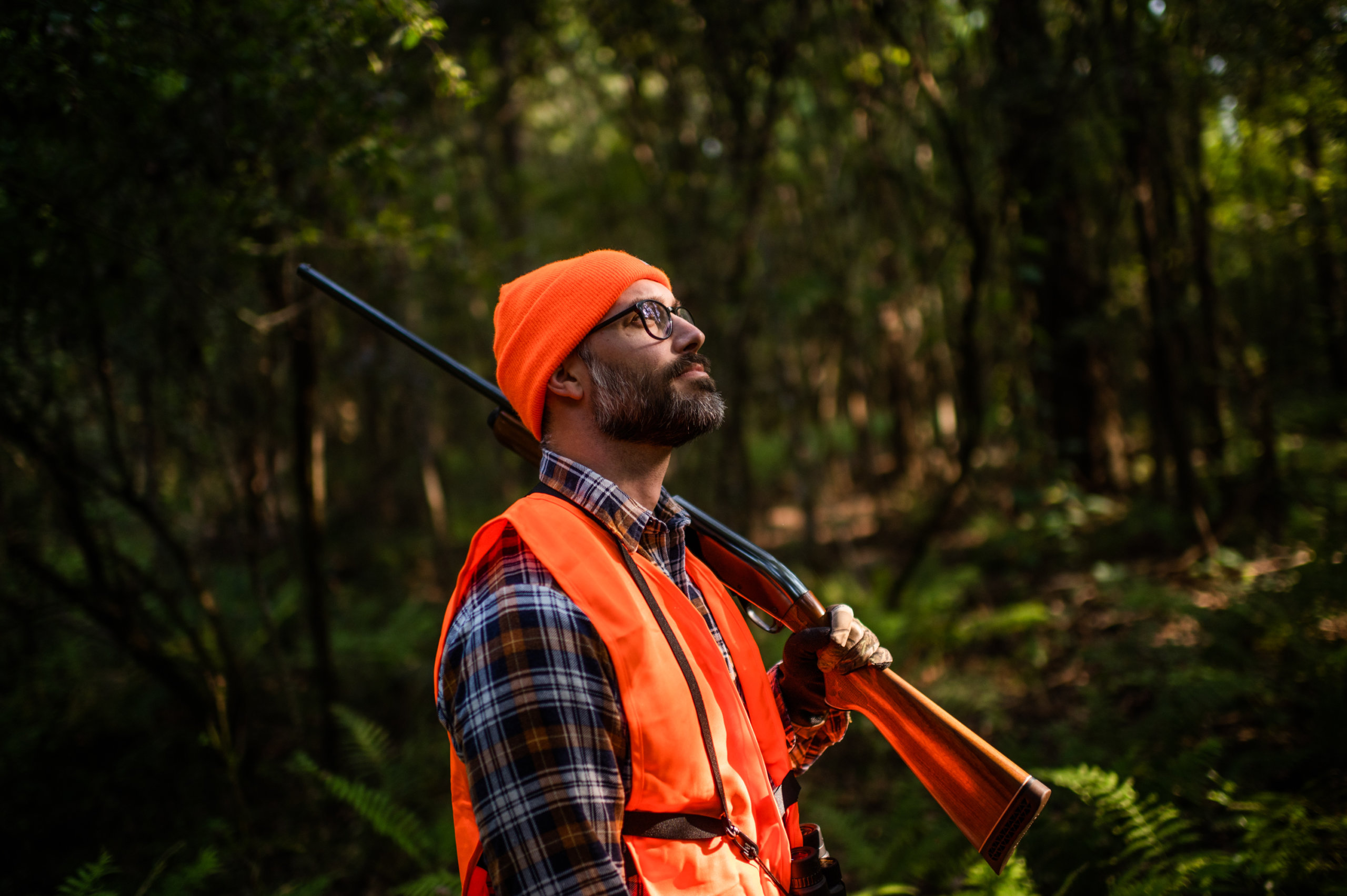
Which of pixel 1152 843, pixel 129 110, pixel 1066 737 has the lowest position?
pixel 1066 737

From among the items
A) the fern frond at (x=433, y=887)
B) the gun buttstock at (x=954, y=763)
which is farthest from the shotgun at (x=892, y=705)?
the fern frond at (x=433, y=887)

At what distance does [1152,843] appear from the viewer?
2914 mm

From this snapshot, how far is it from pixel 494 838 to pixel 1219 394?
8750 mm

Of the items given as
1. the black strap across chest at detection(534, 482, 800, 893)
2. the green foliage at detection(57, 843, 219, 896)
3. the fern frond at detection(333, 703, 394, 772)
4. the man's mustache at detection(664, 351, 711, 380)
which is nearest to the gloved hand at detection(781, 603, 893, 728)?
the black strap across chest at detection(534, 482, 800, 893)

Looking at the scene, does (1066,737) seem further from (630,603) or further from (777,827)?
(630,603)

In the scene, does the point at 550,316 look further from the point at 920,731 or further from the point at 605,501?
the point at 920,731

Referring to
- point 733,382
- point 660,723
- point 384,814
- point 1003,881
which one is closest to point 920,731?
point 660,723

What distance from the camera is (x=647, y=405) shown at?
189 centimetres

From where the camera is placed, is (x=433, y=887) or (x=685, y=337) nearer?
(x=685, y=337)

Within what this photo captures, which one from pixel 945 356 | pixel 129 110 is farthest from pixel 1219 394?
pixel 129 110

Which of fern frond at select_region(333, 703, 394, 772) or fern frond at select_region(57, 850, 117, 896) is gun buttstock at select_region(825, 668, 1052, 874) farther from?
fern frond at select_region(333, 703, 394, 772)

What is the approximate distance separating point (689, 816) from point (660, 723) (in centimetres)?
22

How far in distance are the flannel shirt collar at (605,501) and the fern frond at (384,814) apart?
9.43 feet

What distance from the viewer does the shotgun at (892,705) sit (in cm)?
170
